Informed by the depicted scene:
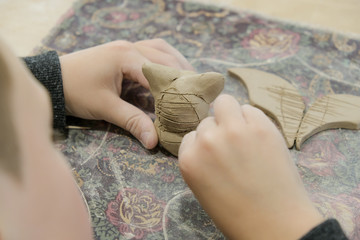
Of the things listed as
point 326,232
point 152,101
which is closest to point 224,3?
point 152,101

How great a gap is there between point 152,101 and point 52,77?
22 cm

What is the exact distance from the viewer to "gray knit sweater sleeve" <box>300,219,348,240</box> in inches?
16.3

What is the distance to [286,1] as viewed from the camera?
3.51ft

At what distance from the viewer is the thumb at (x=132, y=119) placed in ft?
2.30

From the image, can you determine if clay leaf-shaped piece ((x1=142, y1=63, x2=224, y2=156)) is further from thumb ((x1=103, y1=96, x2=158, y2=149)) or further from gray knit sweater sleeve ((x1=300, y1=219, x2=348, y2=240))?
gray knit sweater sleeve ((x1=300, y1=219, x2=348, y2=240))

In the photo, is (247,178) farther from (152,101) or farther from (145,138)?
(152,101)

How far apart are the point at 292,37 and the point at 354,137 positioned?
0.34 m

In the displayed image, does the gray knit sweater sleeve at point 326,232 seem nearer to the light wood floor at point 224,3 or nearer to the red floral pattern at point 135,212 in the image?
the red floral pattern at point 135,212

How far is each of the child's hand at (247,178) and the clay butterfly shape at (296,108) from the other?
0.84 feet

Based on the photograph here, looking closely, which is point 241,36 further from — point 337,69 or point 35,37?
point 35,37

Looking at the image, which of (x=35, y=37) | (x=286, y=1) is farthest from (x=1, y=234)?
Result: (x=286, y=1)

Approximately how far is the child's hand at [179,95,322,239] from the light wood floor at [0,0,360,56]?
2.10ft

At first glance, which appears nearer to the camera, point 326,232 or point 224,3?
point 326,232

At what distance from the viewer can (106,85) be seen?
724 millimetres
